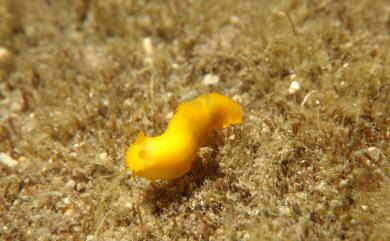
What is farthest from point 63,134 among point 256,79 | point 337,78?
point 337,78

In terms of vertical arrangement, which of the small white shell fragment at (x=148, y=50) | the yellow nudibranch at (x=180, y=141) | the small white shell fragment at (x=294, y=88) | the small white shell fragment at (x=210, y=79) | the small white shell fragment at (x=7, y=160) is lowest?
the yellow nudibranch at (x=180, y=141)

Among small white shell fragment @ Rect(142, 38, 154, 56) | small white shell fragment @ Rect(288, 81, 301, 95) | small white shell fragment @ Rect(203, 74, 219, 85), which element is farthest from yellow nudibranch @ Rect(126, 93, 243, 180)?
small white shell fragment @ Rect(142, 38, 154, 56)

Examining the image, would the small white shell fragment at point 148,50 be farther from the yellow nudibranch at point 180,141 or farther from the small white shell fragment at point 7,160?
the small white shell fragment at point 7,160

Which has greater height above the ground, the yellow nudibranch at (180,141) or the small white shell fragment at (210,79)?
the small white shell fragment at (210,79)

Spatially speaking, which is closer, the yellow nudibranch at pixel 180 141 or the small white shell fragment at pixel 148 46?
the yellow nudibranch at pixel 180 141

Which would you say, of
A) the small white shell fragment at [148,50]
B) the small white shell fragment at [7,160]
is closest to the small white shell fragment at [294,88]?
the small white shell fragment at [148,50]

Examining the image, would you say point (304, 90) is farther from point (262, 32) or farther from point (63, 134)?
point (63, 134)

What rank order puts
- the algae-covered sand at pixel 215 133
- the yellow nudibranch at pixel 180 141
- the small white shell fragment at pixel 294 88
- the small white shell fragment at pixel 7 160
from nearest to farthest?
the yellow nudibranch at pixel 180 141
the algae-covered sand at pixel 215 133
the small white shell fragment at pixel 294 88
the small white shell fragment at pixel 7 160

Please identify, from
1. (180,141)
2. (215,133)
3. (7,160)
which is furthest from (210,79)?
(7,160)
